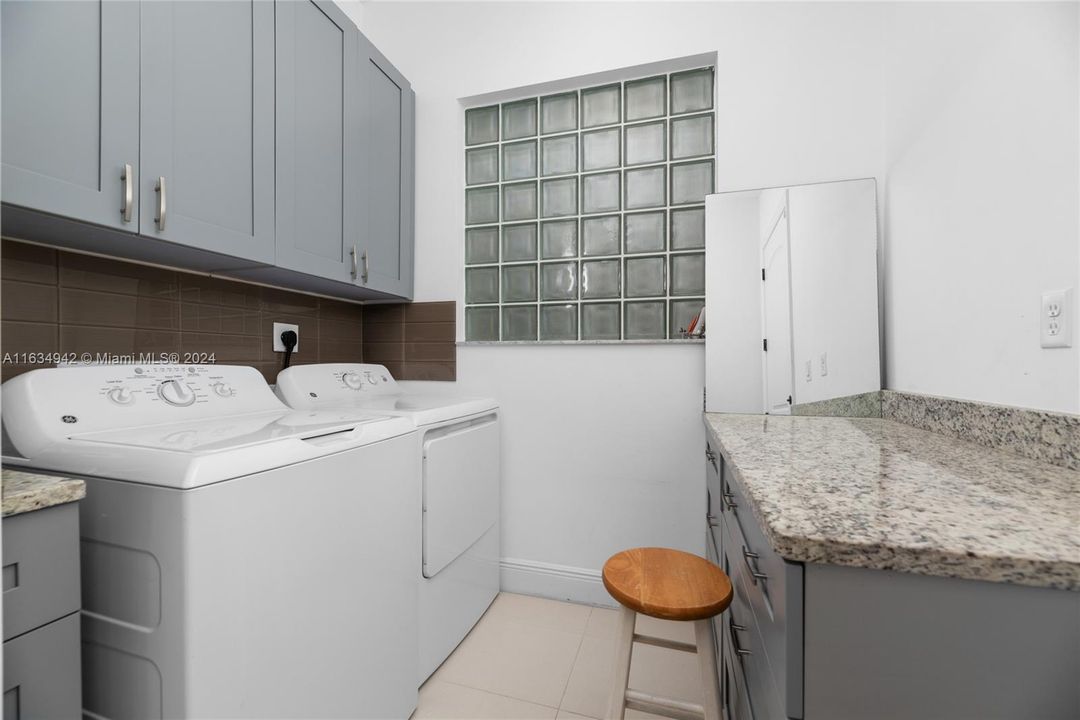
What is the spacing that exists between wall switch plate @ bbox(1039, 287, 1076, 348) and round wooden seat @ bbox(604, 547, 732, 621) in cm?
80

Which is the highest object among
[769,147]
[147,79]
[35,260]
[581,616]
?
[769,147]

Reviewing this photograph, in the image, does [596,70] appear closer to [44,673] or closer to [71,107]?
[71,107]

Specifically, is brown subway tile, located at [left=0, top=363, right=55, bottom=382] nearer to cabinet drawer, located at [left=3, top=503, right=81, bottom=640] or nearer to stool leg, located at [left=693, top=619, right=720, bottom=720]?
cabinet drawer, located at [left=3, top=503, right=81, bottom=640]

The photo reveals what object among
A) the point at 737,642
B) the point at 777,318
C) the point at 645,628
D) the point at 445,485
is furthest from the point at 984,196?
the point at 645,628

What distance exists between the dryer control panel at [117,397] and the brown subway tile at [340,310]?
0.67m

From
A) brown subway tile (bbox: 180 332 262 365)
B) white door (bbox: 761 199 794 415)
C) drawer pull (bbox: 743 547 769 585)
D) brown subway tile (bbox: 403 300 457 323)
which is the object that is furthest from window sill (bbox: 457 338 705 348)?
drawer pull (bbox: 743 547 769 585)

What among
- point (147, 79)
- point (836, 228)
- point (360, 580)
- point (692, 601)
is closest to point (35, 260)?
point (147, 79)

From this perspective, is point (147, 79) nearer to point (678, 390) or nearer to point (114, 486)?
point (114, 486)

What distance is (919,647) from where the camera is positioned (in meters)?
0.50

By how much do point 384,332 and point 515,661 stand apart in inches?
62.4

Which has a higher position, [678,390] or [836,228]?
[836,228]

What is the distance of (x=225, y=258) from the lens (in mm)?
1388

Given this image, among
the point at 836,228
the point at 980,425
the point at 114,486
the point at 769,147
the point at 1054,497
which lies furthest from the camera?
the point at 769,147

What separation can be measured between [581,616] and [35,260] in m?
2.15
